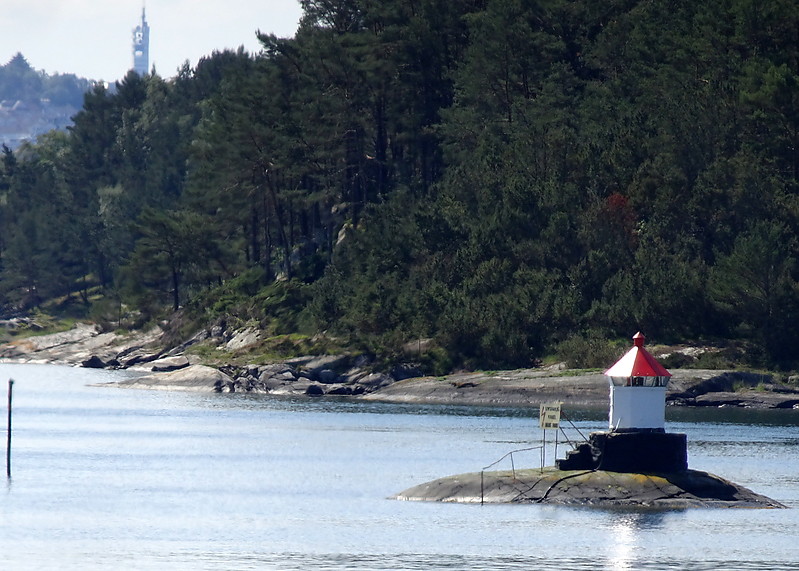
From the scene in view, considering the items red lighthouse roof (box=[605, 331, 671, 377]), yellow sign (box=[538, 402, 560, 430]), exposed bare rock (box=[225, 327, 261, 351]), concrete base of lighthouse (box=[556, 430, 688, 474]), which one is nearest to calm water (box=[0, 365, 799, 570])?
concrete base of lighthouse (box=[556, 430, 688, 474])

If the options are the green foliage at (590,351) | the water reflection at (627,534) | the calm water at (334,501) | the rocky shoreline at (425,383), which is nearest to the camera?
the water reflection at (627,534)

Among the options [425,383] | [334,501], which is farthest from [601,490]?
[425,383]

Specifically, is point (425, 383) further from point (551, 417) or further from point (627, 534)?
point (627, 534)

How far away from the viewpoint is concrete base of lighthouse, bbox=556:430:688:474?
43469 mm

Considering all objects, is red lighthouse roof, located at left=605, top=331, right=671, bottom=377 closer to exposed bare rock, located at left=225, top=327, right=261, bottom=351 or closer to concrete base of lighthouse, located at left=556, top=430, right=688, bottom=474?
concrete base of lighthouse, located at left=556, top=430, right=688, bottom=474

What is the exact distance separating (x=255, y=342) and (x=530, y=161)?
24.4 m

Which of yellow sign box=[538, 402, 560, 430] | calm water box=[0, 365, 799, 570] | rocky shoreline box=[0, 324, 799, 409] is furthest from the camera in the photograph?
rocky shoreline box=[0, 324, 799, 409]

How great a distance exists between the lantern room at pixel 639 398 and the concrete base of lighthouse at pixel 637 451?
0.26 m

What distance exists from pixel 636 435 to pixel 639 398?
1128 millimetres

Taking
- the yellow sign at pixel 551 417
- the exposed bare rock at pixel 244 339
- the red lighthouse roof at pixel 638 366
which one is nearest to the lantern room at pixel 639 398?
the red lighthouse roof at pixel 638 366

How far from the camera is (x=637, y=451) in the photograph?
4353cm

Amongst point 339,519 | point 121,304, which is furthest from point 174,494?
point 121,304

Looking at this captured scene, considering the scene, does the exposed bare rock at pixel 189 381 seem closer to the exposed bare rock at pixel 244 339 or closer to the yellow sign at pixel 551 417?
the exposed bare rock at pixel 244 339

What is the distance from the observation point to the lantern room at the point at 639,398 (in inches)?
1726
